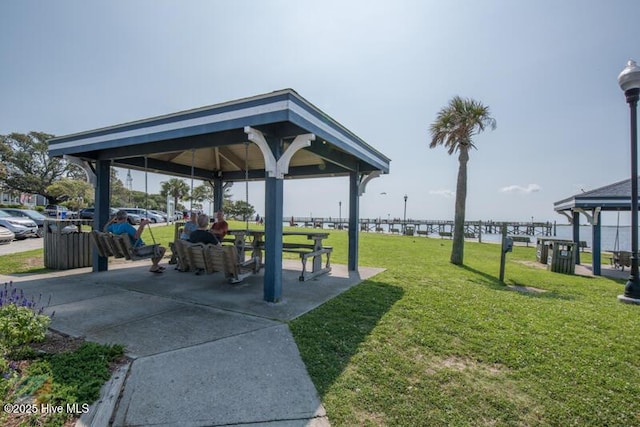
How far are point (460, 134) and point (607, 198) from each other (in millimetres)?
5996

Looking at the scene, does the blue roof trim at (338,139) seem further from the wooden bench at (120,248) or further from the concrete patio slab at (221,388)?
the wooden bench at (120,248)

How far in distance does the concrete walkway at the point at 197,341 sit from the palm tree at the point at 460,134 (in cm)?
648

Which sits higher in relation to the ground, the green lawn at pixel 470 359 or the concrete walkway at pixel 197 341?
the concrete walkway at pixel 197 341

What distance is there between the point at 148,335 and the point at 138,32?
9360 millimetres

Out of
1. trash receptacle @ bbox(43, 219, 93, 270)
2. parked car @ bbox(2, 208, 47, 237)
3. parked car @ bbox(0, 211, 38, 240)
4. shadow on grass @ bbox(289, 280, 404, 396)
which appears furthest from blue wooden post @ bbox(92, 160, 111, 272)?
parked car @ bbox(2, 208, 47, 237)

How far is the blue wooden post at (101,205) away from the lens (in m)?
7.47

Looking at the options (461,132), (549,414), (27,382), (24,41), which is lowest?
(549,414)

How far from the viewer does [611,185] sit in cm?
1230

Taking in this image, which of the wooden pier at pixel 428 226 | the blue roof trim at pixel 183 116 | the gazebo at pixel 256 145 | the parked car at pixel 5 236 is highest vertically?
the blue roof trim at pixel 183 116

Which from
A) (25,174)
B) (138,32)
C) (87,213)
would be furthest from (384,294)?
Answer: (25,174)

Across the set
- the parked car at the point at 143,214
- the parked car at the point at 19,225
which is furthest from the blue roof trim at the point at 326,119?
the parked car at the point at 143,214

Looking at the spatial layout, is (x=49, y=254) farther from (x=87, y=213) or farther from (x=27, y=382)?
(x=87, y=213)

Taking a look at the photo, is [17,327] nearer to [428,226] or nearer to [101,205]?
[101,205]

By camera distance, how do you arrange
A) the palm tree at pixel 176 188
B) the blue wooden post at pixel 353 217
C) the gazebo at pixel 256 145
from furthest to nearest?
the palm tree at pixel 176 188 → the blue wooden post at pixel 353 217 → the gazebo at pixel 256 145
